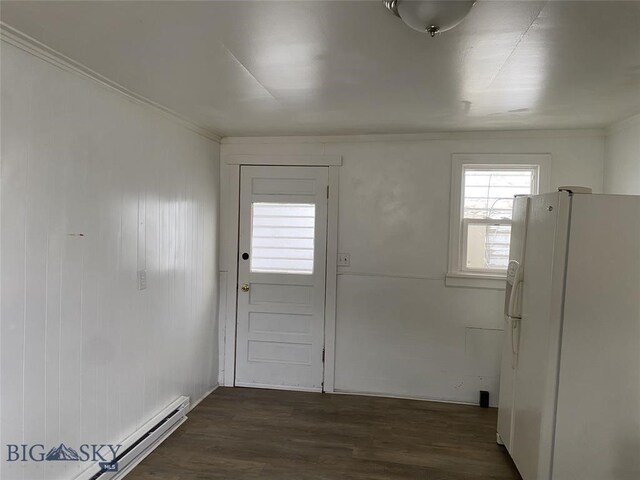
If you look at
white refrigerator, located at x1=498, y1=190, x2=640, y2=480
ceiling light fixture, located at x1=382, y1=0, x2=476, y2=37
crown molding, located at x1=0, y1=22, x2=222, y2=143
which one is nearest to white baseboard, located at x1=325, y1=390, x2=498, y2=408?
white refrigerator, located at x1=498, y1=190, x2=640, y2=480

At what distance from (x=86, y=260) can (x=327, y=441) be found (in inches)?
76.8

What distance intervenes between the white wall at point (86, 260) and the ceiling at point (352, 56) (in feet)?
0.85

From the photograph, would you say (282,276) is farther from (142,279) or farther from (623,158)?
(623,158)

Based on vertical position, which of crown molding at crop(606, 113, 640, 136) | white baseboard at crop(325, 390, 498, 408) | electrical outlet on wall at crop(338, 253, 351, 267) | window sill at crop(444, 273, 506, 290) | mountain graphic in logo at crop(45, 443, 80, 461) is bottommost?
white baseboard at crop(325, 390, 498, 408)

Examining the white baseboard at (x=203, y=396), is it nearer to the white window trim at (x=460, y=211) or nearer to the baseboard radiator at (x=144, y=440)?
the baseboard radiator at (x=144, y=440)

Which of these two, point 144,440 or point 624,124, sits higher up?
point 624,124

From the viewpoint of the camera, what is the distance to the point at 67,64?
2.00 metres

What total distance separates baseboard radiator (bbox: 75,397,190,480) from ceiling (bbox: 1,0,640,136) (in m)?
2.09

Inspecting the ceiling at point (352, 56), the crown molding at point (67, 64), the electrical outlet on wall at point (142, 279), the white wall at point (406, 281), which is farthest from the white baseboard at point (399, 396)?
the crown molding at point (67, 64)

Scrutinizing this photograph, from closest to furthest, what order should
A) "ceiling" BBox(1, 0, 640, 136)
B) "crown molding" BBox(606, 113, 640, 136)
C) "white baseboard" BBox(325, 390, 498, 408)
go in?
"ceiling" BBox(1, 0, 640, 136) → "crown molding" BBox(606, 113, 640, 136) → "white baseboard" BBox(325, 390, 498, 408)

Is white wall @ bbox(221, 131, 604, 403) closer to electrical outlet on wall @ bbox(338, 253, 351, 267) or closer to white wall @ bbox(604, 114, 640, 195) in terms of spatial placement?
electrical outlet on wall @ bbox(338, 253, 351, 267)

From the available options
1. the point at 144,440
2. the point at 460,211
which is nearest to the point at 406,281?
the point at 460,211

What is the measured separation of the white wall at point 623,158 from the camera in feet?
9.25

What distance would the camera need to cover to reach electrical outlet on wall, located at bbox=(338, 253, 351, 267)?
3.71 metres
